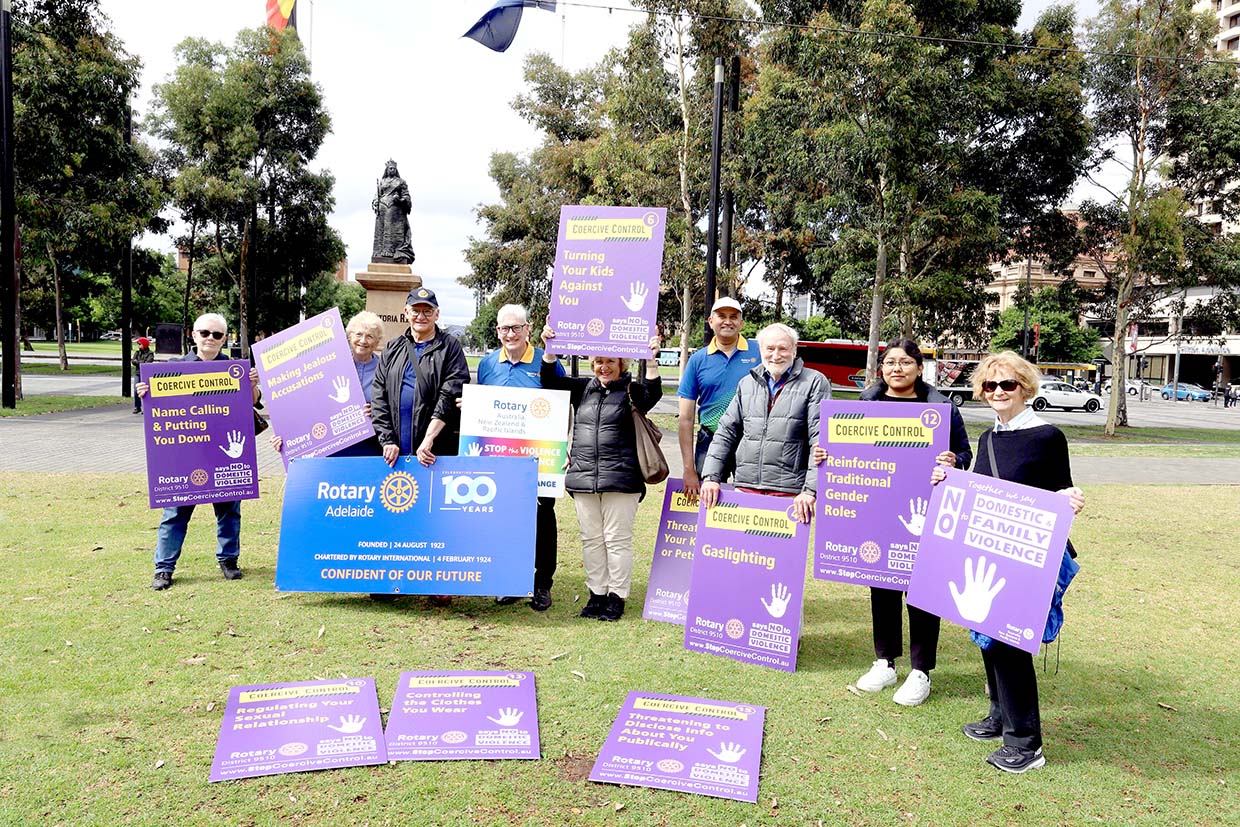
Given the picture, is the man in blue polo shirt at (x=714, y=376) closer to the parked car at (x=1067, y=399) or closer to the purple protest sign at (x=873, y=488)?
the purple protest sign at (x=873, y=488)

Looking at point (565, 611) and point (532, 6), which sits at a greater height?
point (532, 6)

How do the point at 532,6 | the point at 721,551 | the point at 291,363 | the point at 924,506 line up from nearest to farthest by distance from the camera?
the point at 924,506 → the point at 721,551 → the point at 291,363 → the point at 532,6

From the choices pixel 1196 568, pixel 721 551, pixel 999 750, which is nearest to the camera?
pixel 999 750

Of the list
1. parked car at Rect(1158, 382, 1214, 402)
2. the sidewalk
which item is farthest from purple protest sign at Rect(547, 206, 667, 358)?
parked car at Rect(1158, 382, 1214, 402)

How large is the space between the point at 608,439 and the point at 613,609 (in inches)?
46.1

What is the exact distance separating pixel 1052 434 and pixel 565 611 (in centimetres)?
336

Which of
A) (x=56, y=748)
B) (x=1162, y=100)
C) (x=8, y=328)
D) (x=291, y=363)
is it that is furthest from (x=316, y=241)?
(x=56, y=748)

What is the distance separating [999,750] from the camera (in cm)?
371

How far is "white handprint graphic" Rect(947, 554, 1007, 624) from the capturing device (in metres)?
3.56

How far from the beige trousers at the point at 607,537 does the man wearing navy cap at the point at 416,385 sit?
111 cm

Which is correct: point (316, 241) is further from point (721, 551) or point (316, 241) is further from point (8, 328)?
point (721, 551)

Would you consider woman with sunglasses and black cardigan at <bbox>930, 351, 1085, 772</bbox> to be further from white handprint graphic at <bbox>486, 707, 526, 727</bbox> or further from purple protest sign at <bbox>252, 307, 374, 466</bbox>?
purple protest sign at <bbox>252, 307, 374, 466</bbox>

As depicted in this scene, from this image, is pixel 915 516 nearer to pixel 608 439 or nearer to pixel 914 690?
pixel 914 690

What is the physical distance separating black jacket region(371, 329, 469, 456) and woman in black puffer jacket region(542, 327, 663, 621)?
67 cm
